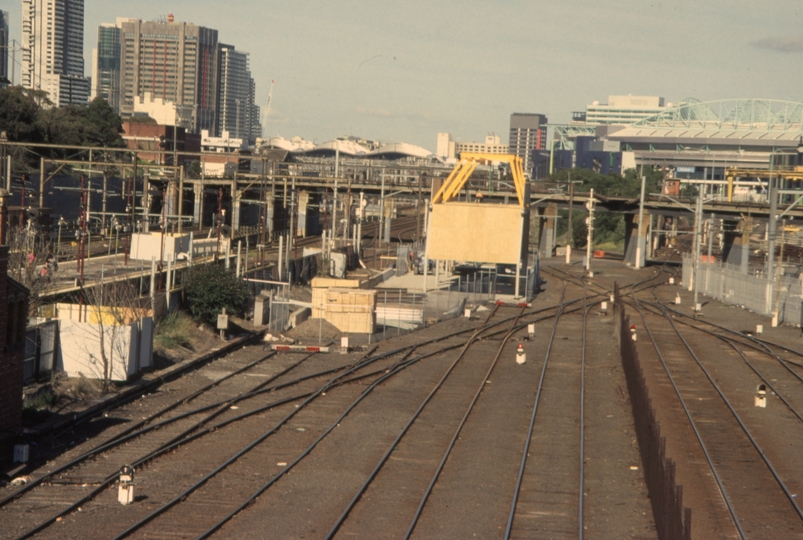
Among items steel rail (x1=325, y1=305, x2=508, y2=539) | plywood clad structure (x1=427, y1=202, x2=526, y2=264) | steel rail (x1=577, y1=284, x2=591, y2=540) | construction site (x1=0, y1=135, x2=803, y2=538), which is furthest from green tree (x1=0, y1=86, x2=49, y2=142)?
steel rail (x1=577, y1=284, x2=591, y2=540)

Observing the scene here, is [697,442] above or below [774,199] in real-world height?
below

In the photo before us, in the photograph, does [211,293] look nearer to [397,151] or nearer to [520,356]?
[520,356]

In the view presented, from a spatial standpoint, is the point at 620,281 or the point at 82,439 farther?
the point at 620,281

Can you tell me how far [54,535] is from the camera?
11.6 m

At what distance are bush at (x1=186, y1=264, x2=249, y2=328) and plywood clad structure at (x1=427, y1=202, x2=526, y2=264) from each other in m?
14.4

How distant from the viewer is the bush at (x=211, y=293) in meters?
28.1

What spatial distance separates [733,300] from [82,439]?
37.0 meters

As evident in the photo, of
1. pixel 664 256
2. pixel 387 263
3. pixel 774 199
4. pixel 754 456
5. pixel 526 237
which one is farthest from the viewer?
pixel 664 256

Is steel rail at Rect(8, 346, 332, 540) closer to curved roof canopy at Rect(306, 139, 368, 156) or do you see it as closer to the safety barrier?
the safety barrier

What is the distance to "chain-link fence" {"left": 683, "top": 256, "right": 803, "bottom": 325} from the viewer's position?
38.8 meters

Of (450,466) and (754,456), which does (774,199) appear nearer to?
(754,456)

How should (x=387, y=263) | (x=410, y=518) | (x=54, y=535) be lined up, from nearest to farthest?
(x=54, y=535) → (x=410, y=518) → (x=387, y=263)

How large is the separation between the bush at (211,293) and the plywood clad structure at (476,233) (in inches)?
567

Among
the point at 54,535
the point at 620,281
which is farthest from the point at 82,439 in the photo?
the point at 620,281
